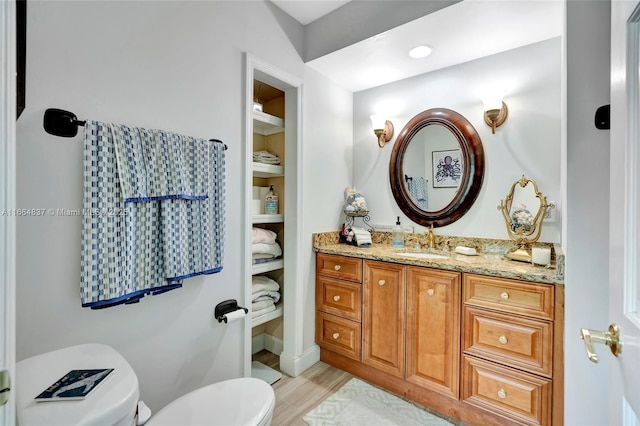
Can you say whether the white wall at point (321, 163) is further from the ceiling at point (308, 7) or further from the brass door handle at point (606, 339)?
the brass door handle at point (606, 339)

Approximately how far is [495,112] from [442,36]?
2.08 feet

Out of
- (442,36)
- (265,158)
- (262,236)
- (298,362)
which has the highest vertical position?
(442,36)

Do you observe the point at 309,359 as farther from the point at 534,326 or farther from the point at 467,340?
the point at 534,326

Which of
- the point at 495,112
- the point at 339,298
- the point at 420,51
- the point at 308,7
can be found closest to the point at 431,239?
the point at 339,298

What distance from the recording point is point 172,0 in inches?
56.5

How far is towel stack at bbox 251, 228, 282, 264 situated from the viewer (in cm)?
217

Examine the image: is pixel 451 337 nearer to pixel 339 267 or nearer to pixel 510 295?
pixel 510 295

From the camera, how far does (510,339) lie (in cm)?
150

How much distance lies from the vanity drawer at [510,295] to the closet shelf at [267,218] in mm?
1347

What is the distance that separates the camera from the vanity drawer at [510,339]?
141 centimetres

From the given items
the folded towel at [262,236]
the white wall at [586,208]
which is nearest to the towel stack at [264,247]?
the folded towel at [262,236]

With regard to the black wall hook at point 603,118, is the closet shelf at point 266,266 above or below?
below
